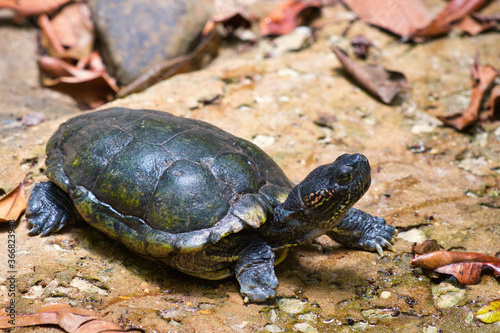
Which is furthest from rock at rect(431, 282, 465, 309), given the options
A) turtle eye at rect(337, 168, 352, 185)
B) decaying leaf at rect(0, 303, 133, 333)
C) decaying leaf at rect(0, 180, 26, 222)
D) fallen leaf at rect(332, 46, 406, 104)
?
decaying leaf at rect(0, 180, 26, 222)

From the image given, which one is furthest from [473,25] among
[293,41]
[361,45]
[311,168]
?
[311,168]

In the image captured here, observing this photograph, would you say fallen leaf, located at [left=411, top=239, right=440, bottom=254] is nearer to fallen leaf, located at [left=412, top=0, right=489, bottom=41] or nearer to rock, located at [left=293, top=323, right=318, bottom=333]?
rock, located at [left=293, top=323, right=318, bottom=333]

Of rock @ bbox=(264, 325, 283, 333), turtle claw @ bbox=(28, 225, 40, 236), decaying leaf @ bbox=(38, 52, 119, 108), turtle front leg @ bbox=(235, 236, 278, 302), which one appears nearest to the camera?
rock @ bbox=(264, 325, 283, 333)

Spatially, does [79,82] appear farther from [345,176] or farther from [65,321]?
[345,176]

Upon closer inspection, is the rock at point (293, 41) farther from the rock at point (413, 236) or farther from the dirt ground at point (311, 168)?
the rock at point (413, 236)

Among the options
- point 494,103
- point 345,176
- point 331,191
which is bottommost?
point 494,103
